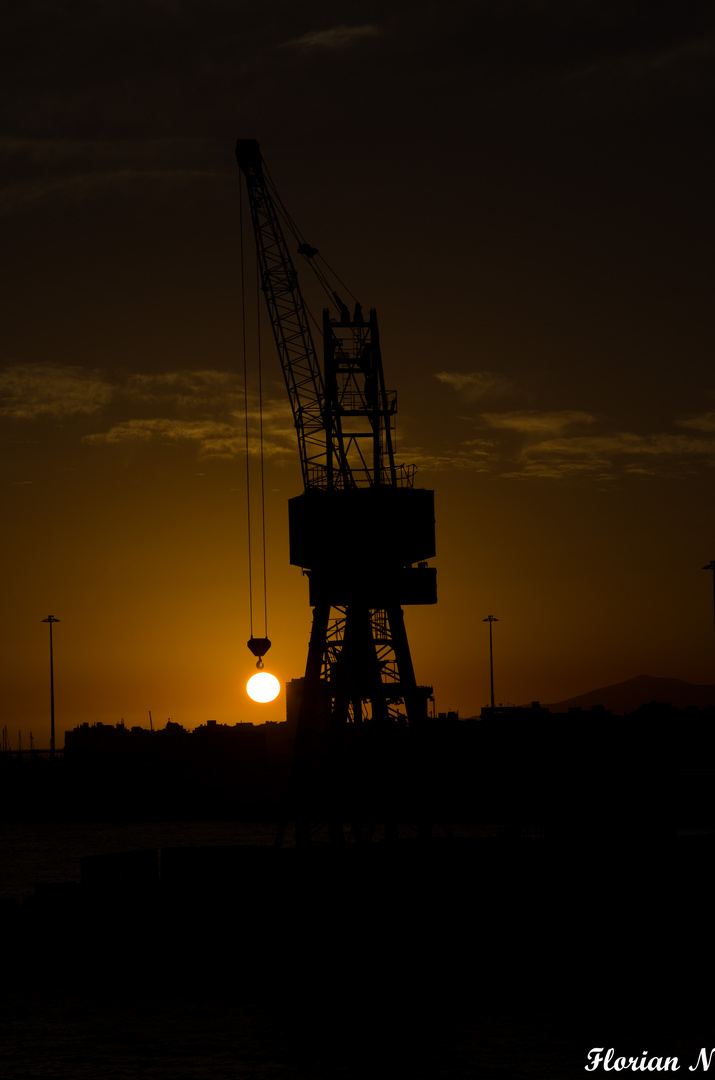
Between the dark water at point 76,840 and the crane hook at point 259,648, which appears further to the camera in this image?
the dark water at point 76,840

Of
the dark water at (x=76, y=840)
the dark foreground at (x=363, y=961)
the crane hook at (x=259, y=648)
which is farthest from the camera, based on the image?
the dark water at (x=76, y=840)

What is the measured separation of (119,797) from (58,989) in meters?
137

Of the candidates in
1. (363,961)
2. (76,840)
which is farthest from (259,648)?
(76,840)

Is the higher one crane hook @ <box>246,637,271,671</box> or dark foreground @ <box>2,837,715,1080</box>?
crane hook @ <box>246,637,271,671</box>

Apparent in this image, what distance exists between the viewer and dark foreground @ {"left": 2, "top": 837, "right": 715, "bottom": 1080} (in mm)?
37438

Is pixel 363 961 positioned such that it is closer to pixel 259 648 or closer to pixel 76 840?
pixel 259 648

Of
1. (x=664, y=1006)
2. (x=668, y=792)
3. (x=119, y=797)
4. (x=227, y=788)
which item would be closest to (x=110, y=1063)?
(x=664, y=1006)

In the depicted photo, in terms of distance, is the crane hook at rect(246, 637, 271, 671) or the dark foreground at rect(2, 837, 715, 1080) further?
the crane hook at rect(246, 637, 271, 671)

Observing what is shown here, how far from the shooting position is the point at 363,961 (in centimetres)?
4622

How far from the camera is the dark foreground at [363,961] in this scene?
123 feet

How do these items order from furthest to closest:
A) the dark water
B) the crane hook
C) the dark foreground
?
the dark water
the crane hook
the dark foreground

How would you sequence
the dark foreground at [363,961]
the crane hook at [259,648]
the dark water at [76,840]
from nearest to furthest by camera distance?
the dark foreground at [363,961]
the crane hook at [259,648]
the dark water at [76,840]

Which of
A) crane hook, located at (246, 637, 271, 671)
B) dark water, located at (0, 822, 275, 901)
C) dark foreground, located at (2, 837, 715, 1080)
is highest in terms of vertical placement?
crane hook, located at (246, 637, 271, 671)

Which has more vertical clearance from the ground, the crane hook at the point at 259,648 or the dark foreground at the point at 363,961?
the crane hook at the point at 259,648
